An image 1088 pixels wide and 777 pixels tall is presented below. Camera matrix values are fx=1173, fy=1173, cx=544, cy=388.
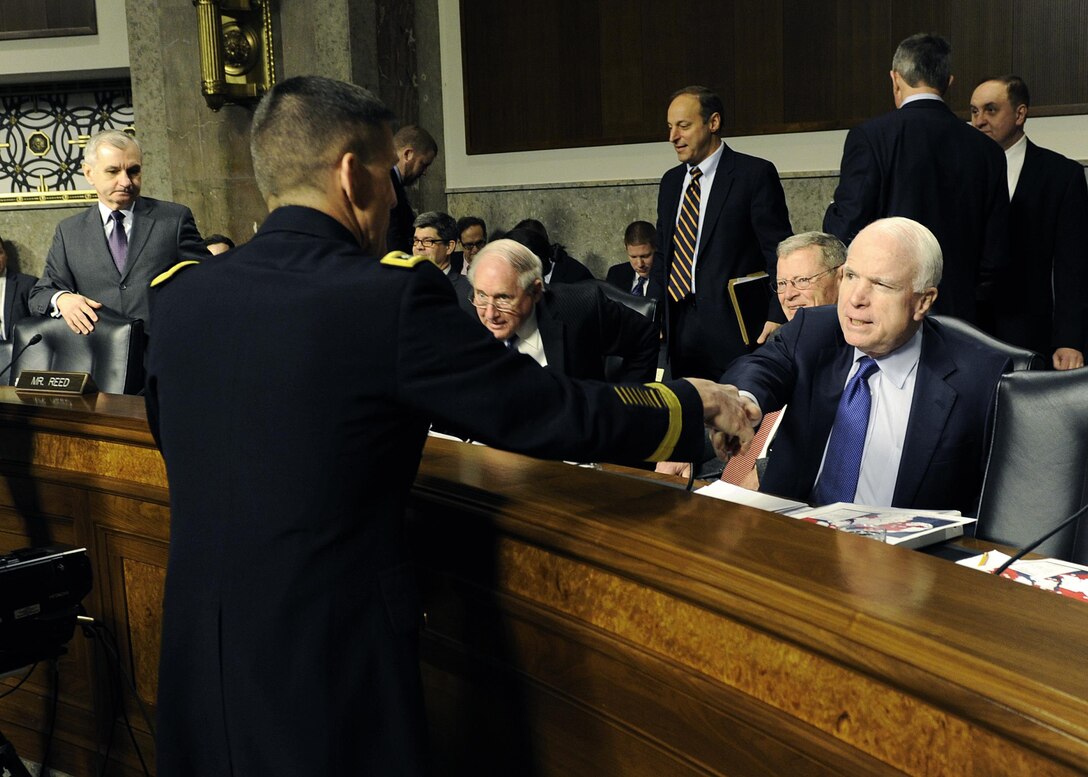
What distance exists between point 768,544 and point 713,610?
0.44 feet

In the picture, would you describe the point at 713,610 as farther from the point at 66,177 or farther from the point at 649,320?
the point at 66,177

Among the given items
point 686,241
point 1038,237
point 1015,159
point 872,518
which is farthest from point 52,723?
point 1015,159

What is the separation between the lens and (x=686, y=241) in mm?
5102

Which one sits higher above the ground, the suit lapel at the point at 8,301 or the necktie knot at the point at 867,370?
the necktie knot at the point at 867,370

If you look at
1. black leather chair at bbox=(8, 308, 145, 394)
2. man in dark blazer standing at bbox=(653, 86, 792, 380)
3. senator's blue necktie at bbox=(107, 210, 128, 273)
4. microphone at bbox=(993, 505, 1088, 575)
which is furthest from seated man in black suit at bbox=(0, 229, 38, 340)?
microphone at bbox=(993, 505, 1088, 575)

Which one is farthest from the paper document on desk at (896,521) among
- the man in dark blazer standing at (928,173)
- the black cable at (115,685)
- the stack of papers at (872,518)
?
the man in dark blazer standing at (928,173)

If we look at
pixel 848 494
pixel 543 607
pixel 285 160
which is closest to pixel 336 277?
pixel 285 160

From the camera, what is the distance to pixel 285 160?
1.61 metres

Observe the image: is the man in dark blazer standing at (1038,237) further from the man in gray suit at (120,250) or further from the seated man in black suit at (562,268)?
the man in gray suit at (120,250)

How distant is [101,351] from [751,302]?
2540 mm

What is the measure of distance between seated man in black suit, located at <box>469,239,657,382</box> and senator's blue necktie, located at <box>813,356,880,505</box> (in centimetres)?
119

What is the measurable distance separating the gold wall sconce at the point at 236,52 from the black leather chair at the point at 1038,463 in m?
5.87

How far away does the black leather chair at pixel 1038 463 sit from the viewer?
2.26 m

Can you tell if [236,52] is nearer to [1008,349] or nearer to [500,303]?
[500,303]
